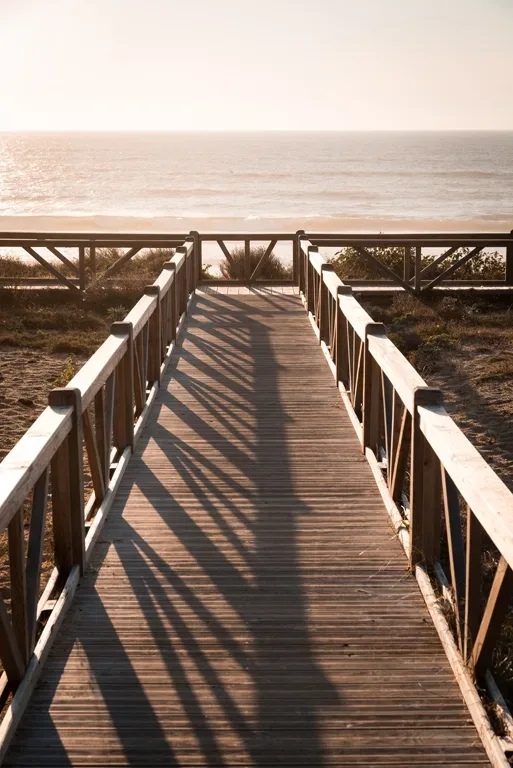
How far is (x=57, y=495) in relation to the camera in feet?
13.5

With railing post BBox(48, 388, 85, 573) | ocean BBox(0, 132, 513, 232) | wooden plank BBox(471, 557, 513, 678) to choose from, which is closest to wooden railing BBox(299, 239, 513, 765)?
wooden plank BBox(471, 557, 513, 678)

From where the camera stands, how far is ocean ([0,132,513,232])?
53250 millimetres

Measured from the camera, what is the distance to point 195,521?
514cm

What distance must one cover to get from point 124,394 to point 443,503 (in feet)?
8.09

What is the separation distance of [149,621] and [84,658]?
365 millimetres

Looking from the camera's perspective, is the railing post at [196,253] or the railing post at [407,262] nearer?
the railing post at [196,253]

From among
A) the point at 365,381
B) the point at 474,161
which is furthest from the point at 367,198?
the point at 365,381

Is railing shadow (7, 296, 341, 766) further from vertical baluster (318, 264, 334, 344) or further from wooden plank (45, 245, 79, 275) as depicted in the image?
wooden plank (45, 245, 79, 275)

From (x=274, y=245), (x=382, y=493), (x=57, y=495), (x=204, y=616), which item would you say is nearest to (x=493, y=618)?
(x=204, y=616)

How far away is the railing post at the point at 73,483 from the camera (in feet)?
13.9

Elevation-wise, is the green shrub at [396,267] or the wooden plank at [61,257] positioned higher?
the wooden plank at [61,257]

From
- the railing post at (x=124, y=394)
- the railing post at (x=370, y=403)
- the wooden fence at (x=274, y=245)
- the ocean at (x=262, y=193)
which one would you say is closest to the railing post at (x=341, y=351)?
the railing post at (x=370, y=403)

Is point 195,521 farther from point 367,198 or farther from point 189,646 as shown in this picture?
point 367,198

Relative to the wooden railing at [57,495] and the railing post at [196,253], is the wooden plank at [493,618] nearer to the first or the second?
the wooden railing at [57,495]
